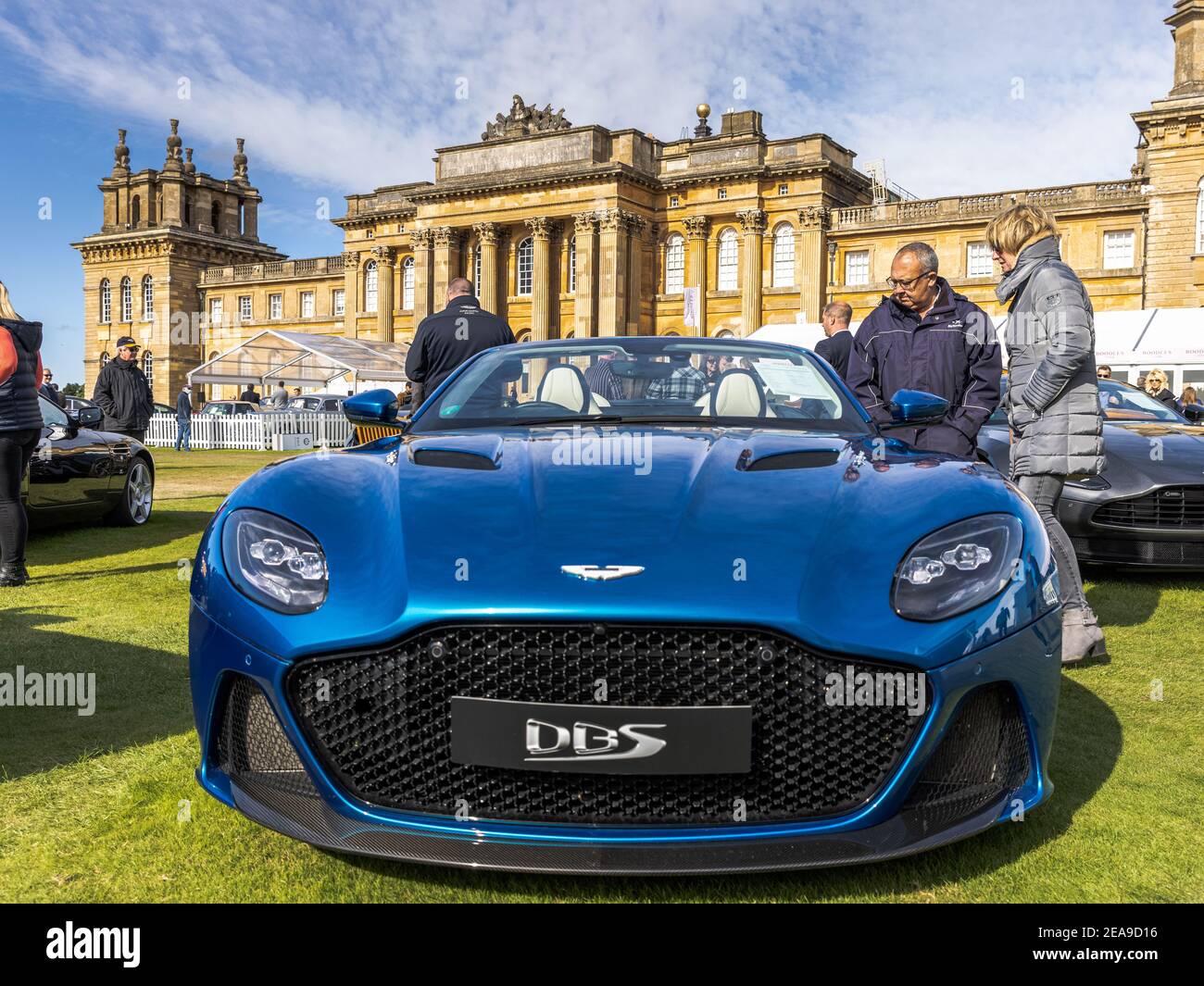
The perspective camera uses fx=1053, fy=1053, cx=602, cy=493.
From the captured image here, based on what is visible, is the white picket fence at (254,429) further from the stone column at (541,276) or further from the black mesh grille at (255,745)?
the black mesh grille at (255,745)

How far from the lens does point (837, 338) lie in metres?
8.57

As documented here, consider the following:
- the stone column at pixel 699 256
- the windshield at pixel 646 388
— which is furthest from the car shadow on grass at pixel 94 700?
the stone column at pixel 699 256

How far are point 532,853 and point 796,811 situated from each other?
584 millimetres

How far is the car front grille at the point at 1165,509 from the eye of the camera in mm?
7039

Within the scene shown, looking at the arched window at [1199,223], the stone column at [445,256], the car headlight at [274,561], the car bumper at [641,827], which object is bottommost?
Result: the car bumper at [641,827]

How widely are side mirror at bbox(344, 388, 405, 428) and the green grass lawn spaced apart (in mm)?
1333

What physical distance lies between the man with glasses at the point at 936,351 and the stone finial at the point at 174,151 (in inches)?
3207

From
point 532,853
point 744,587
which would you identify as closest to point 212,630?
point 532,853

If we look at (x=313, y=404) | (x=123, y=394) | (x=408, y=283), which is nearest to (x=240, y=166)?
(x=408, y=283)

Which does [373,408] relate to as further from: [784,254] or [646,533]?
[784,254]

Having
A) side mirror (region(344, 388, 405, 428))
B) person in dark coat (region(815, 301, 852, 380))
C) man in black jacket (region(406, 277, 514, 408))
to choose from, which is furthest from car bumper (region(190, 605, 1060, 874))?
person in dark coat (region(815, 301, 852, 380))

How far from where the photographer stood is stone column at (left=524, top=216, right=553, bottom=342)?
182 ft

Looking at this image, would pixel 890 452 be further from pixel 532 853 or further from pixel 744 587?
pixel 532 853

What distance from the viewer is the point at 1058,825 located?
9.85ft
